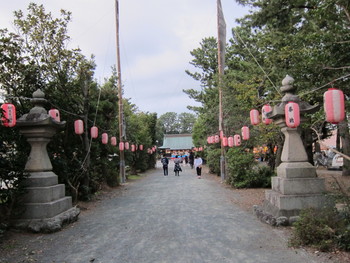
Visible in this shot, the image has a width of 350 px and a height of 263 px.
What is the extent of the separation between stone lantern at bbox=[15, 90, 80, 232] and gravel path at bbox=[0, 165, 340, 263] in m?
0.29

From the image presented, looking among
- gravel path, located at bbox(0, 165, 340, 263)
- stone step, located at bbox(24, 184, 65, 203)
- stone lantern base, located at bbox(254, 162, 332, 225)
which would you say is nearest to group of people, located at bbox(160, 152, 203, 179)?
gravel path, located at bbox(0, 165, 340, 263)

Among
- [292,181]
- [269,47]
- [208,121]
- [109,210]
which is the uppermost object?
[269,47]

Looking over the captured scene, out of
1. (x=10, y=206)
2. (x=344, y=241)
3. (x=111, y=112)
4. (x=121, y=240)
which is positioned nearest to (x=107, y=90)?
(x=111, y=112)

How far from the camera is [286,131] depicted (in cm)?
694

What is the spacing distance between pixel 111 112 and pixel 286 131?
10416mm

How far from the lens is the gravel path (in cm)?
461

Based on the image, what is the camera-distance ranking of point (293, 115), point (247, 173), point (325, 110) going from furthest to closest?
1. point (247, 173)
2. point (293, 115)
3. point (325, 110)

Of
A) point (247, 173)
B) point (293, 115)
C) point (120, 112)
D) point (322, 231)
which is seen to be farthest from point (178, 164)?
point (322, 231)

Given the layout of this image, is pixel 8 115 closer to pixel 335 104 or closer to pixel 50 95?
pixel 50 95

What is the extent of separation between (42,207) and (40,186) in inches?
21.1

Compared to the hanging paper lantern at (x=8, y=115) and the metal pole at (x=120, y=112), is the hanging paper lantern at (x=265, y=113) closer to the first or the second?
the hanging paper lantern at (x=8, y=115)

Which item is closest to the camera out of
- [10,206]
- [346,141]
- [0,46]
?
[10,206]

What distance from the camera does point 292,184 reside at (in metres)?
6.48

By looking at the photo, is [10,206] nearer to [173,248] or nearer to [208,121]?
[173,248]
